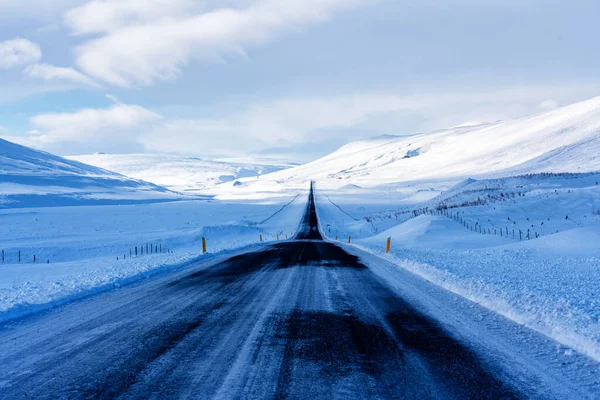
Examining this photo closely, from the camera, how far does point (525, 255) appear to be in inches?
627

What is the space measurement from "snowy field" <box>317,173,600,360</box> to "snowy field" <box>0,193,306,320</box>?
8925mm

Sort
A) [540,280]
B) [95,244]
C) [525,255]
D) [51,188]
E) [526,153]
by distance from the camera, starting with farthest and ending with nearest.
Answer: [526,153]
[51,188]
[95,244]
[525,255]
[540,280]

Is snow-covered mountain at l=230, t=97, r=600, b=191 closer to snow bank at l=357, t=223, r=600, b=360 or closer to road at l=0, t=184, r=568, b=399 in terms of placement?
snow bank at l=357, t=223, r=600, b=360

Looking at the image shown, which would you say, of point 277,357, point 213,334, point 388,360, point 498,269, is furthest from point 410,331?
point 498,269

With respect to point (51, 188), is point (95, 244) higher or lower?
lower

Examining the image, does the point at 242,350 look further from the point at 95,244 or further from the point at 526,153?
the point at 526,153

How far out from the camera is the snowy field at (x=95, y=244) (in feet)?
35.9

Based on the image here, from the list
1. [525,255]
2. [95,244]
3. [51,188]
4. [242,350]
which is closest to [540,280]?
[525,255]

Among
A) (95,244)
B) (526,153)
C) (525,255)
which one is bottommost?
(525,255)

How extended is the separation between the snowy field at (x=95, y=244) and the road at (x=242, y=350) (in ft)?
6.90

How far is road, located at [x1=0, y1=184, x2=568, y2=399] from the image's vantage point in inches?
177

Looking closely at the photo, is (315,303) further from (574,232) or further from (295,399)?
(574,232)

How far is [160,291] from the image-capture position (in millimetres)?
10312

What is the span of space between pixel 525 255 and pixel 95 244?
30532mm
